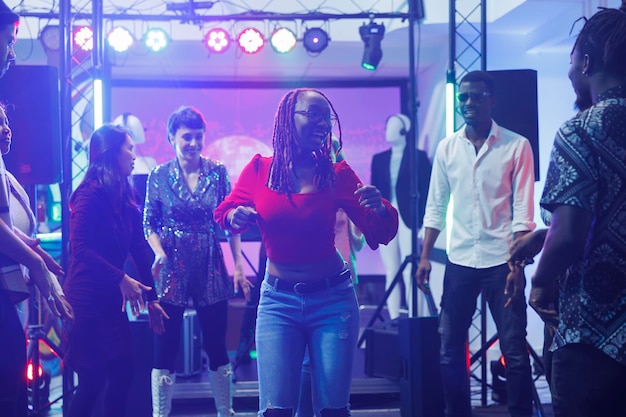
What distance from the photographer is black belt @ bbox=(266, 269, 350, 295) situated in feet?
8.57

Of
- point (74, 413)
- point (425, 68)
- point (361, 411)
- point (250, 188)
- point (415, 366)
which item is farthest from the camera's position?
point (425, 68)

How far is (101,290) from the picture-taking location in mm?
3172

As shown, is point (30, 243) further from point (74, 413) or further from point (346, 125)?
point (346, 125)

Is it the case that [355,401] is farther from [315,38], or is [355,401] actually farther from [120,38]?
[120,38]

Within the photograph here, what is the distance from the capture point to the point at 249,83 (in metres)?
8.85

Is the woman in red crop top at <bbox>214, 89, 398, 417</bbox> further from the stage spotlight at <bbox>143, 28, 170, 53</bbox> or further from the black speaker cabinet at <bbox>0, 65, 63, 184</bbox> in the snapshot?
the stage spotlight at <bbox>143, 28, 170, 53</bbox>

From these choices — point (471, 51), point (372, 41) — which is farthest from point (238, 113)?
point (471, 51)

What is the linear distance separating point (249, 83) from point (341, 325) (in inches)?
259

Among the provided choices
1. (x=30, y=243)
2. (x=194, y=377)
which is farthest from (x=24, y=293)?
(x=194, y=377)

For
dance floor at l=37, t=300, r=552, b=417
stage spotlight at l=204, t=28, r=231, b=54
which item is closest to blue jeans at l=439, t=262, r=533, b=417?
Result: dance floor at l=37, t=300, r=552, b=417

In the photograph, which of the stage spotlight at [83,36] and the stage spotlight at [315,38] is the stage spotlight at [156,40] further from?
the stage spotlight at [315,38]

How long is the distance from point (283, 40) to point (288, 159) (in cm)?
462

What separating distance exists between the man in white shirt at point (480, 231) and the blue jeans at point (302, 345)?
1505 mm

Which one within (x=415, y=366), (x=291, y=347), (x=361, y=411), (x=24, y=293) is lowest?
(x=361, y=411)
